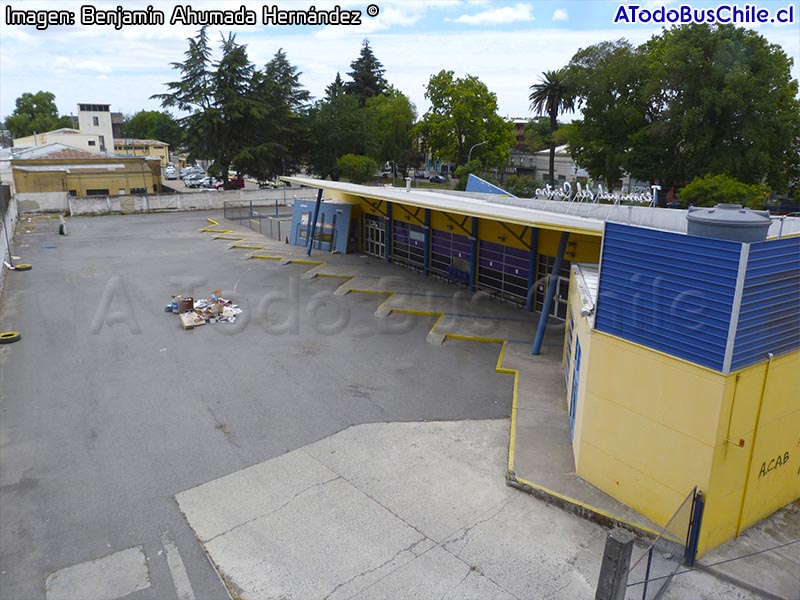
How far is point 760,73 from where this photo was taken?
3638 centimetres

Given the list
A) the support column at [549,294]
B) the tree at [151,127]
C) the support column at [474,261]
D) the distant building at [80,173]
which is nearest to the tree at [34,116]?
the tree at [151,127]

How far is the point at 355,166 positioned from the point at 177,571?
2027 inches

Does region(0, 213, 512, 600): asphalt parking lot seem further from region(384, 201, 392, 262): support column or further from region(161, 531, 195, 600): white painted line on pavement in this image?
region(384, 201, 392, 262): support column

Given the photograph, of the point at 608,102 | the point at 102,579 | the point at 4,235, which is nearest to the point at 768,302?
the point at 102,579

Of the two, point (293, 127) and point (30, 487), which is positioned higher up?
point (293, 127)

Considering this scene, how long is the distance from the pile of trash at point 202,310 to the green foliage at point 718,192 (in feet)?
90.4

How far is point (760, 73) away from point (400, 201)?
29.1m

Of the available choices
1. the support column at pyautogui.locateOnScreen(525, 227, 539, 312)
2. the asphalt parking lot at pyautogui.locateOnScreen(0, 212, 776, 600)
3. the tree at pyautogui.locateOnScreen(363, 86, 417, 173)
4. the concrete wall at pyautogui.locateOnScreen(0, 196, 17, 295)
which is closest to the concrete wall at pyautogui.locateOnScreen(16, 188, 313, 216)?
the concrete wall at pyautogui.locateOnScreen(0, 196, 17, 295)

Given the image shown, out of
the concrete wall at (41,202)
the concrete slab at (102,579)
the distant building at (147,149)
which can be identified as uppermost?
the distant building at (147,149)

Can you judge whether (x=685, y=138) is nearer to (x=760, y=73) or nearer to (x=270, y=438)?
(x=760, y=73)

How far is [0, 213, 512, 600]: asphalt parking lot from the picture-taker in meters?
9.41

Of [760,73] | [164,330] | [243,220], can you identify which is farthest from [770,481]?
[243,220]

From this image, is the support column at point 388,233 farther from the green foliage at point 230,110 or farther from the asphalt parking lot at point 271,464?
the green foliage at point 230,110

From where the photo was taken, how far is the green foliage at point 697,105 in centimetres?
3641
